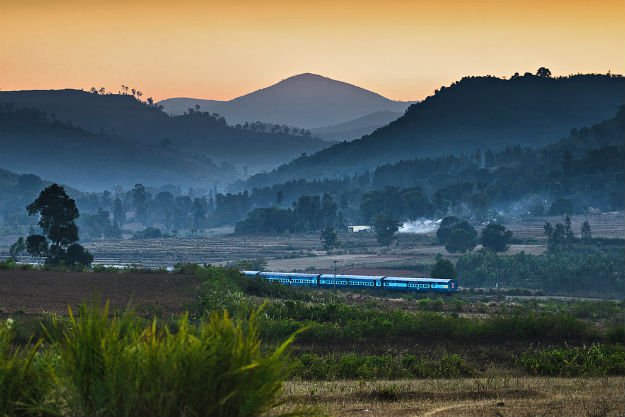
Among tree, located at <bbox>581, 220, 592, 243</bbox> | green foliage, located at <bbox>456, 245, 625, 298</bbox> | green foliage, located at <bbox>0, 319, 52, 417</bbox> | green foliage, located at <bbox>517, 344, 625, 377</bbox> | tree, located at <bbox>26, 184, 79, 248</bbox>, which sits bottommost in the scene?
green foliage, located at <bbox>456, 245, 625, 298</bbox>

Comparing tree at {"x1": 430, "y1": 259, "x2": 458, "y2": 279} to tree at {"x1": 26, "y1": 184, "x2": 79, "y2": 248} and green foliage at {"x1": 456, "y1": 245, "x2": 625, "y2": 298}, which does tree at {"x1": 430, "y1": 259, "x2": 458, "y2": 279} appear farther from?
tree at {"x1": 26, "y1": 184, "x2": 79, "y2": 248}

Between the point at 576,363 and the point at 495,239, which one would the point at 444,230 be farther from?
the point at 576,363

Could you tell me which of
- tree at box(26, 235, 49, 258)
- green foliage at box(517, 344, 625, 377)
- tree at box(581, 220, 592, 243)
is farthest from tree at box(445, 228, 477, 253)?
green foliage at box(517, 344, 625, 377)

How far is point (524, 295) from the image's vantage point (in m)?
99.7

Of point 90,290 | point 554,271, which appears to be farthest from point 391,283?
point 554,271

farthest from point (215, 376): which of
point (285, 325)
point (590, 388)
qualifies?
point (285, 325)

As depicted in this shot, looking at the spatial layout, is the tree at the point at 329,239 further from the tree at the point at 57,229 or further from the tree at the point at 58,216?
the tree at the point at 58,216

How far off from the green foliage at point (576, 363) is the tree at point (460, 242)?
376ft

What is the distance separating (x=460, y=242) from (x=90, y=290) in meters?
92.4

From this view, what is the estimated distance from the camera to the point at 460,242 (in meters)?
147

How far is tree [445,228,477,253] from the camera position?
147 meters

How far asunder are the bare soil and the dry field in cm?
2799

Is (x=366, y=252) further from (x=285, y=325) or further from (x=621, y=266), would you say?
(x=285, y=325)

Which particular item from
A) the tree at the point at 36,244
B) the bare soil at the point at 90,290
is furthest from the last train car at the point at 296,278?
the bare soil at the point at 90,290
